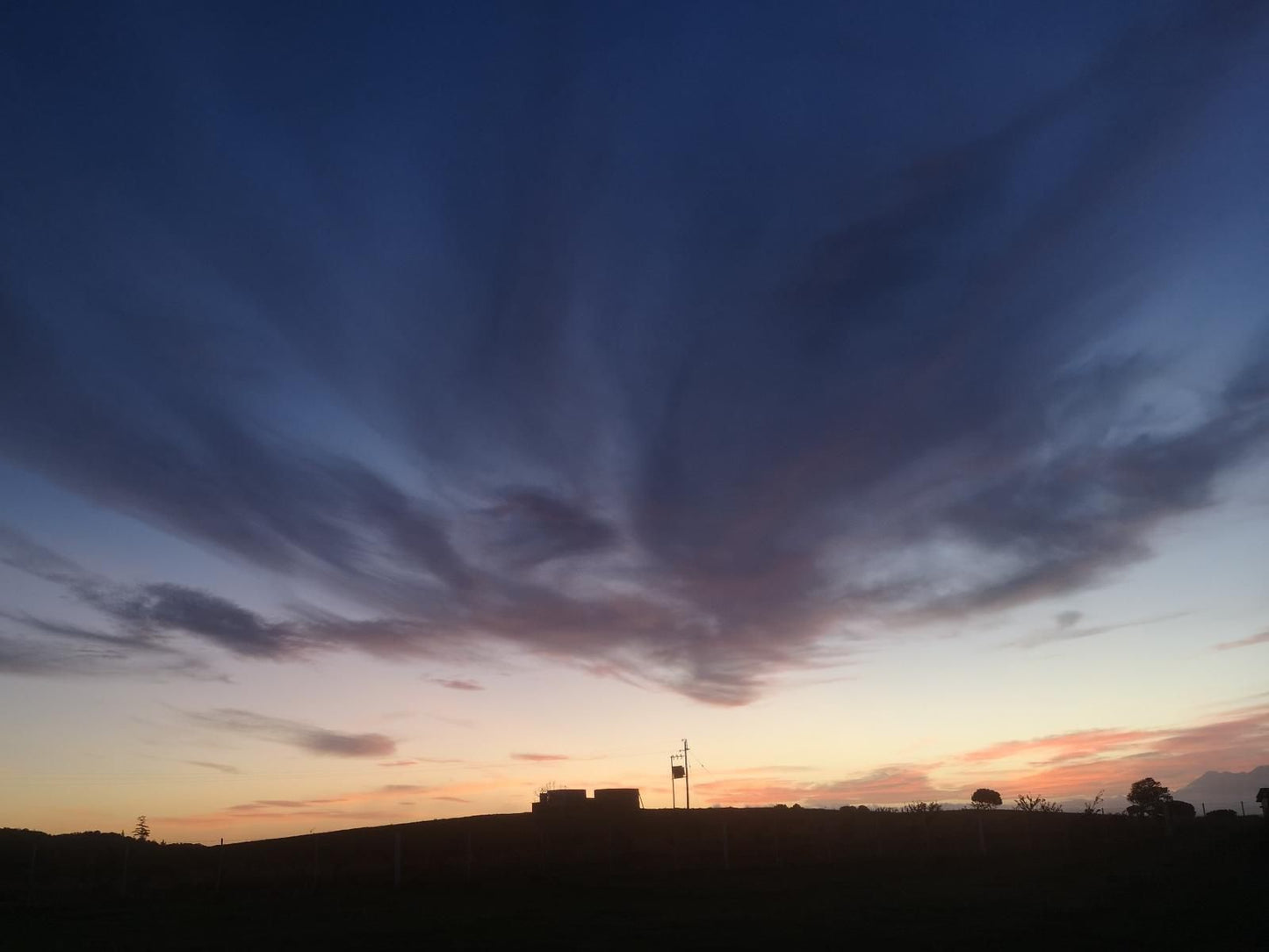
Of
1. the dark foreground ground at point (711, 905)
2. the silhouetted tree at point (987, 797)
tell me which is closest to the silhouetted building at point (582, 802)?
the dark foreground ground at point (711, 905)

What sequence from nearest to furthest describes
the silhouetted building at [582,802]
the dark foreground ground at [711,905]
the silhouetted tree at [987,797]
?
the dark foreground ground at [711,905]
the silhouetted building at [582,802]
the silhouetted tree at [987,797]

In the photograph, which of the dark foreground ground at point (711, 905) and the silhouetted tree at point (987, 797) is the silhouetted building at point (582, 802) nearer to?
the dark foreground ground at point (711, 905)

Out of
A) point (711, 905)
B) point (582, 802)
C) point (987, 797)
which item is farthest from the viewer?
point (987, 797)

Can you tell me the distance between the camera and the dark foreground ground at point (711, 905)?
76.4 feet

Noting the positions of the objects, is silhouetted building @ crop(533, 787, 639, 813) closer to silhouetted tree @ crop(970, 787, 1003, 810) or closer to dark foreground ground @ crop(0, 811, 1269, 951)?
dark foreground ground @ crop(0, 811, 1269, 951)

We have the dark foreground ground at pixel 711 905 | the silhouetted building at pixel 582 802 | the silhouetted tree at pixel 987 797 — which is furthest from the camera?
the silhouetted tree at pixel 987 797

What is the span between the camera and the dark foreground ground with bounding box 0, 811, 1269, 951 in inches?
917

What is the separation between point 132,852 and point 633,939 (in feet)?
234

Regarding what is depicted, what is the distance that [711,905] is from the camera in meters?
31.9

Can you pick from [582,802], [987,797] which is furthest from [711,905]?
[987,797]

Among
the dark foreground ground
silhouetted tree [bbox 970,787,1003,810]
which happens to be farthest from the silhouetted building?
silhouetted tree [bbox 970,787,1003,810]

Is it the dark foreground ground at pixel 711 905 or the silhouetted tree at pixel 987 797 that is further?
the silhouetted tree at pixel 987 797

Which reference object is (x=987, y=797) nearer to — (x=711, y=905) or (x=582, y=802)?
(x=582, y=802)

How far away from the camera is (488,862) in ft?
182
